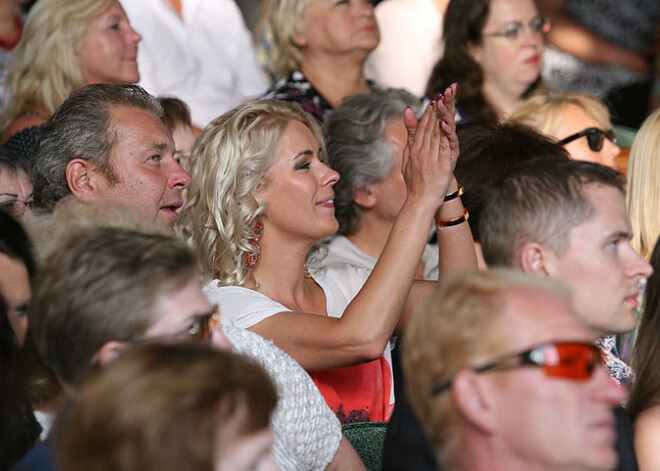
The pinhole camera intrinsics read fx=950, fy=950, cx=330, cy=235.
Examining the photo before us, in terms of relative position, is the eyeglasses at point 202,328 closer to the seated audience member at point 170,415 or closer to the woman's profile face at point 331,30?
the seated audience member at point 170,415

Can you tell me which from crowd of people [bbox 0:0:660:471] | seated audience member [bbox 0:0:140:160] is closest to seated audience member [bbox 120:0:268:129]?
A: crowd of people [bbox 0:0:660:471]

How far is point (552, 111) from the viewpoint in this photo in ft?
13.0

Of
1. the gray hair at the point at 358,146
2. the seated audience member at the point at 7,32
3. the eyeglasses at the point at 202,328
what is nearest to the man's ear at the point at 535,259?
the eyeglasses at the point at 202,328

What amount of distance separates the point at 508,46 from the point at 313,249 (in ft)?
6.55

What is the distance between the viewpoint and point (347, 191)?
3.31m

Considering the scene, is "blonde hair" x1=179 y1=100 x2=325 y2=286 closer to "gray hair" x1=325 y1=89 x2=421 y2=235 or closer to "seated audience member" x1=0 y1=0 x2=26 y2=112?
"gray hair" x1=325 y1=89 x2=421 y2=235

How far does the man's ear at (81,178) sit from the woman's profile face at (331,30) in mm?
1769

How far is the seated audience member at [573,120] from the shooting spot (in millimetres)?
3705

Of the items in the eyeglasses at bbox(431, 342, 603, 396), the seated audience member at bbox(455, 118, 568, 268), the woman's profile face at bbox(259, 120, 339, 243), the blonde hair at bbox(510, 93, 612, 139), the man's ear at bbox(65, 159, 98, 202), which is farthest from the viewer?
the blonde hair at bbox(510, 93, 612, 139)

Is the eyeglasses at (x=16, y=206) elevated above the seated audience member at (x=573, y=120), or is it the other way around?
the eyeglasses at (x=16, y=206)

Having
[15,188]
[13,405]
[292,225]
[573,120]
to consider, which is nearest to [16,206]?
[15,188]

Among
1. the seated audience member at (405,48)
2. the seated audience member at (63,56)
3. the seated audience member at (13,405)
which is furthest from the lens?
the seated audience member at (405,48)

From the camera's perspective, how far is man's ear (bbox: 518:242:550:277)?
2.01 meters

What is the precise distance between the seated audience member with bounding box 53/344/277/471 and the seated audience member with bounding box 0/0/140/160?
2.33 m
